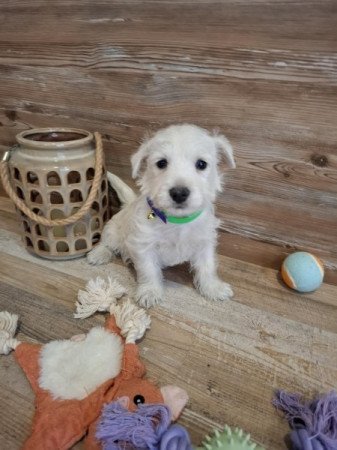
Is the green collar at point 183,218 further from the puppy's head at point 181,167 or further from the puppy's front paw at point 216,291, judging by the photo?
the puppy's front paw at point 216,291

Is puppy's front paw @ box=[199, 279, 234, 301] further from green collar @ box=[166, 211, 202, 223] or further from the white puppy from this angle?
green collar @ box=[166, 211, 202, 223]

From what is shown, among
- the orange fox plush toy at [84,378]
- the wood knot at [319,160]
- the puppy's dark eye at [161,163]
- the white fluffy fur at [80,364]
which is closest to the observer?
the orange fox plush toy at [84,378]

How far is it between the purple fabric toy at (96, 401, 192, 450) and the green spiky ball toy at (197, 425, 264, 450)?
60 millimetres

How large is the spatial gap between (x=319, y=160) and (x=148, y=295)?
0.94 m

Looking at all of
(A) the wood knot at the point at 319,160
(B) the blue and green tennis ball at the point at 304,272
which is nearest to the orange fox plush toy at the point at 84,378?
(B) the blue and green tennis ball at the point at 304,272

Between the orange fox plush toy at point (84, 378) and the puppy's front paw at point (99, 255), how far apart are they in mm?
407

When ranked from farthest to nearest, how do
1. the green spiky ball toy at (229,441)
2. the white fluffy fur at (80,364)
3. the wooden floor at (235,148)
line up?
the wooden floor at (235,148) < the white fluffy fur at (80,364) < the green spiky ball toy at (229,441)

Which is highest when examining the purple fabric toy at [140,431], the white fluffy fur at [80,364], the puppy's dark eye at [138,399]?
the purple fabric toy at [140,431]

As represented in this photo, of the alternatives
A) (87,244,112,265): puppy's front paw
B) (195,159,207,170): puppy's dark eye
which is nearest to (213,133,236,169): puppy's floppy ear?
(195,159,207,170): puppy's dark eye

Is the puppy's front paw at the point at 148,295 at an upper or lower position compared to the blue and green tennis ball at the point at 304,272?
lower

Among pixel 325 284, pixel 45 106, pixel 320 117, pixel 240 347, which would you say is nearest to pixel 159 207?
pixel 240 347

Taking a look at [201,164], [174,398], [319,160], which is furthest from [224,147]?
[174,398]

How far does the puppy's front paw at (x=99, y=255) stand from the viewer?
1795 millimetres

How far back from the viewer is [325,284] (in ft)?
5.61
